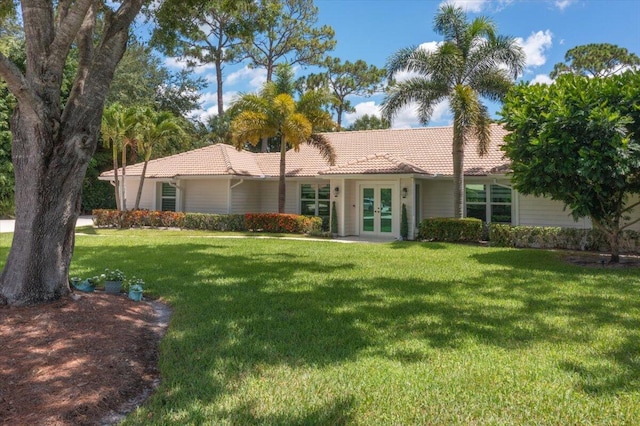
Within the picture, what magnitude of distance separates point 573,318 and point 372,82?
37041 mm

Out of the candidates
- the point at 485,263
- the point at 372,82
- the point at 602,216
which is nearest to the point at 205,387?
the point at 485,263

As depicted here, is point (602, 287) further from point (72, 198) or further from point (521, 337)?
point (72, 198)

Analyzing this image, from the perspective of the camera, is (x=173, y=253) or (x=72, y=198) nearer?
(x=72, y=198)

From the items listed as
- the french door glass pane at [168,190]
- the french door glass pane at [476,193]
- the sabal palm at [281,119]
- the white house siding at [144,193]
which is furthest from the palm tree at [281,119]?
the white house siding at [144,193]

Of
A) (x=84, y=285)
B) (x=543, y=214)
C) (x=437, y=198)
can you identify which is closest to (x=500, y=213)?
(x=543, y=214)

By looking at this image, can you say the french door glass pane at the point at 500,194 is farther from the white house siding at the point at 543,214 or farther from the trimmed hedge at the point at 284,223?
the trimmed hedge at the point at 284,223

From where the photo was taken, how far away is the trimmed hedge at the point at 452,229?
15.2 m

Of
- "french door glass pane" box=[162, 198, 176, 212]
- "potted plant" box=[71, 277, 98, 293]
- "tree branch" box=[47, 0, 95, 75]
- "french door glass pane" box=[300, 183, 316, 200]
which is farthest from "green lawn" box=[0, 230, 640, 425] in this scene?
"french door glass pane" box=[162, 198, 176, 212]

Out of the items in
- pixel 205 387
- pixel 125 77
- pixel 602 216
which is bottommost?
pixel 205 387

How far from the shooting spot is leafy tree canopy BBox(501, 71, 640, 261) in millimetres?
9289

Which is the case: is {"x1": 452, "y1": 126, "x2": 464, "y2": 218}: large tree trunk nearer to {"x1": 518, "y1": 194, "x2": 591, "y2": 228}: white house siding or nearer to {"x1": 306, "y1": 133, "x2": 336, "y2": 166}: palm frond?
{"x1": 518, "y1": 194, "x2": 591, "y2": 228}: white house siding

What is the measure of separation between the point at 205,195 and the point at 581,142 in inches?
692

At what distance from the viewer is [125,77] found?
33281 millimetres

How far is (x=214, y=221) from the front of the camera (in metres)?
20.1
